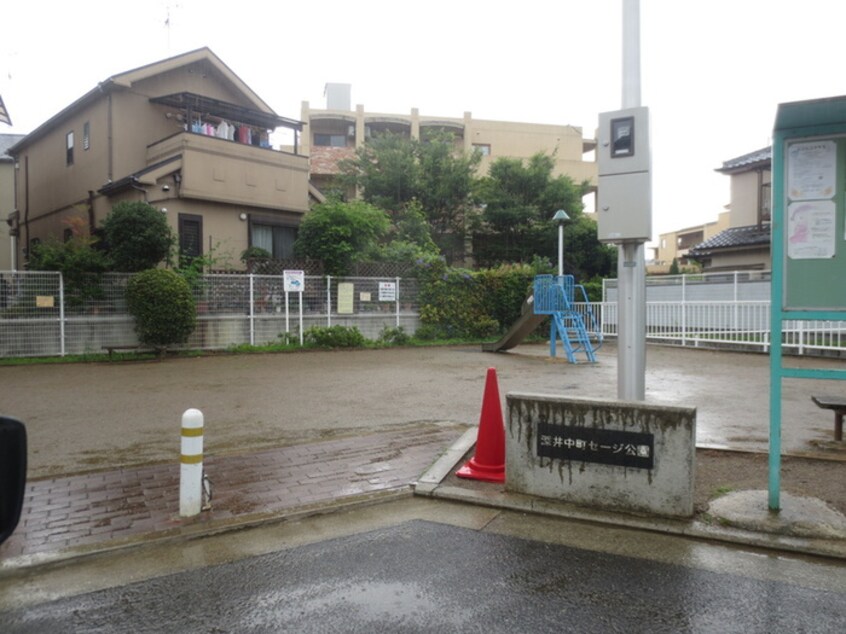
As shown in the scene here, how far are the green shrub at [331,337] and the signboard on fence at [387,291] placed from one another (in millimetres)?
1677

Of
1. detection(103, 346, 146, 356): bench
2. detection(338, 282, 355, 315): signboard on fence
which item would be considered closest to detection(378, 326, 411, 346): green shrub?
detection(338, 282, 355, 315): signboard on fence

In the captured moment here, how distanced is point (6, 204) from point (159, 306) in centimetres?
2164

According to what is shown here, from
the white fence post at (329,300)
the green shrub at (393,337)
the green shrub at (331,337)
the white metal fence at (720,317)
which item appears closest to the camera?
the white metal fence at (720,317)

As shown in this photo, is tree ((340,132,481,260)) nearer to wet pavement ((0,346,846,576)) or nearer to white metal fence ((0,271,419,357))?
white metal fence ((0,271,419,357))

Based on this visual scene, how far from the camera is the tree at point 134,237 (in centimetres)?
1433

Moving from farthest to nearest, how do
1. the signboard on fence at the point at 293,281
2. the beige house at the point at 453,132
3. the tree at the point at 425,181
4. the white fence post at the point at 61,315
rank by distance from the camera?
the beige house at the point at 453,132 → the tree at the point at 425,181 → the signboard on fence at the point at 293,281 → the white fence post at the point at 61,315

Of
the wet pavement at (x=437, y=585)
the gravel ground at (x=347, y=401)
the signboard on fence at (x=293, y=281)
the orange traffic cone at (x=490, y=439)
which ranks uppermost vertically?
the signboard on fence at (x=293, y=281)

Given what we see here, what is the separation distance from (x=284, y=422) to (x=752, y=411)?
6.35 m

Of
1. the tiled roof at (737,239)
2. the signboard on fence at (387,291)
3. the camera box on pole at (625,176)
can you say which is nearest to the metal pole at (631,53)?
the camera box on pole at (625,176)

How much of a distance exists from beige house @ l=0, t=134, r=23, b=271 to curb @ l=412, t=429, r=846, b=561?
Answer: 97.6 ft

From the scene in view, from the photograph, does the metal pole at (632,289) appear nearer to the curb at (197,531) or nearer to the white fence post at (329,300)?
the curb at (197,531)

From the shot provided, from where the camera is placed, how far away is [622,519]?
414 cm

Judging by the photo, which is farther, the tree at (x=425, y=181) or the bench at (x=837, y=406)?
the tree at (x=425, y=181)

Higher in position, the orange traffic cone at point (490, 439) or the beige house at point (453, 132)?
the beige house at point (453, 132)
